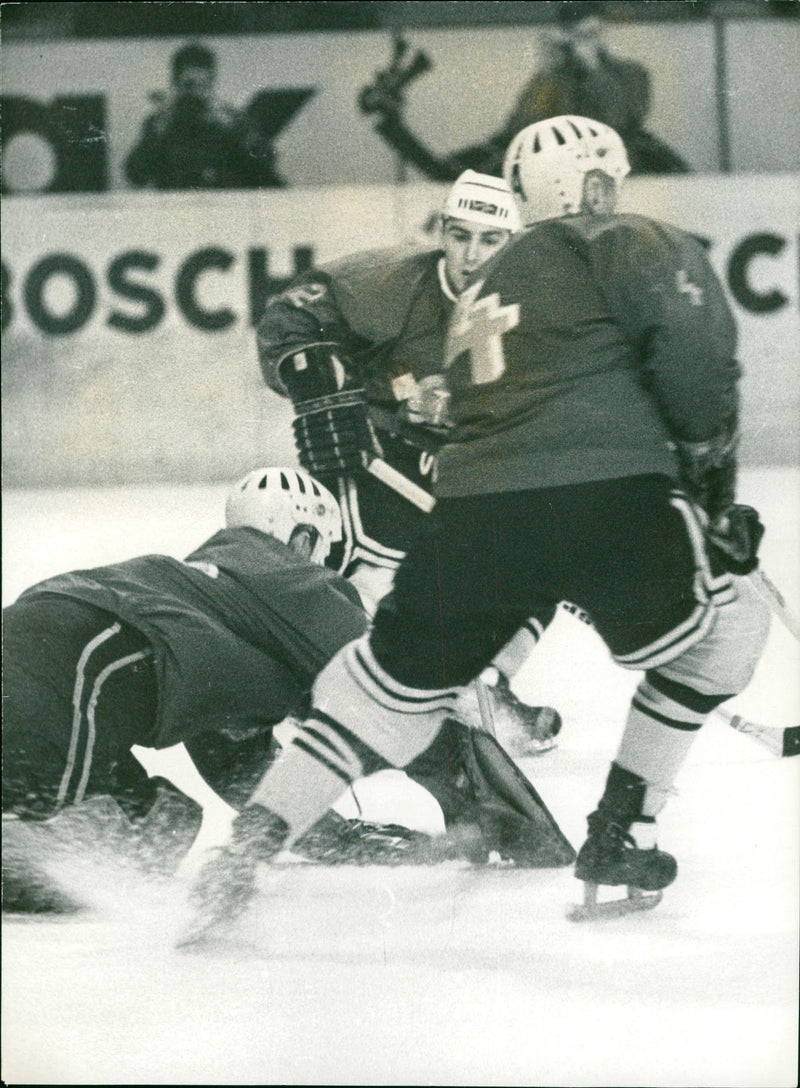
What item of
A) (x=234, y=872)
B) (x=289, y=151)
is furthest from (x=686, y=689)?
(x=289, y=151)

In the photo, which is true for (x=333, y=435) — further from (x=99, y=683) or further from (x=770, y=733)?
(x=770, y=733)

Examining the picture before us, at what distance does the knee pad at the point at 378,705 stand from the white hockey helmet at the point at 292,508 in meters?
0.19

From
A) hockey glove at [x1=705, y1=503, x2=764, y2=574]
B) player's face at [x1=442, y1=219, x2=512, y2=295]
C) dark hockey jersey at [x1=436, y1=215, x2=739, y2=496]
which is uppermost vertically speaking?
player's face at [x1=442, y1=219, x2=512, y2=295]

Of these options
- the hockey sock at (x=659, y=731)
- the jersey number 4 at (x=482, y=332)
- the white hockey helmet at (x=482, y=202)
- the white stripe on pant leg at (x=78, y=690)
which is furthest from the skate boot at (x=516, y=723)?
the white hockey helmet at (x=482, y=202)

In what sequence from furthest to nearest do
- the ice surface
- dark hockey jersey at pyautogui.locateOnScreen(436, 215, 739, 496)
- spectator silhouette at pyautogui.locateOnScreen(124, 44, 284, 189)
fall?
spectator silhouette at pyautogui.locateOnScreen(124, 44, 284, 189)
the ice surface
dark hockey jersey at pyautogui.locateOnScreen(436, 215, 739, 496)

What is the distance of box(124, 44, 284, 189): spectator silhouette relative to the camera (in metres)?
2.14

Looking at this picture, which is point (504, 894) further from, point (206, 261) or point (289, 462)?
point (206, 261)

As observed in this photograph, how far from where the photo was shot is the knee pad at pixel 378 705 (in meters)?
2.00

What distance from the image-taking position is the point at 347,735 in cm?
202

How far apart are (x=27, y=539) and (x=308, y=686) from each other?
51cm

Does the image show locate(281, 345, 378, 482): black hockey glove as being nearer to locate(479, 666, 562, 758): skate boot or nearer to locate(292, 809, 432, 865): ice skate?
locate(479, 666, 562, 758): skate boot

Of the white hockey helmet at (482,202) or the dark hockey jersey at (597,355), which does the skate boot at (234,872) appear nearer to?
the dark hockey jersey at (597,355)

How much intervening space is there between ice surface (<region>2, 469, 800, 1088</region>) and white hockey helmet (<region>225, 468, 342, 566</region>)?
117 millimetres

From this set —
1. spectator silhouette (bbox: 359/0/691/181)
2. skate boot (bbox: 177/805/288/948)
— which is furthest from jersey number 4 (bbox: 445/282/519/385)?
skate boot (bbox: 177/805/288/948)
